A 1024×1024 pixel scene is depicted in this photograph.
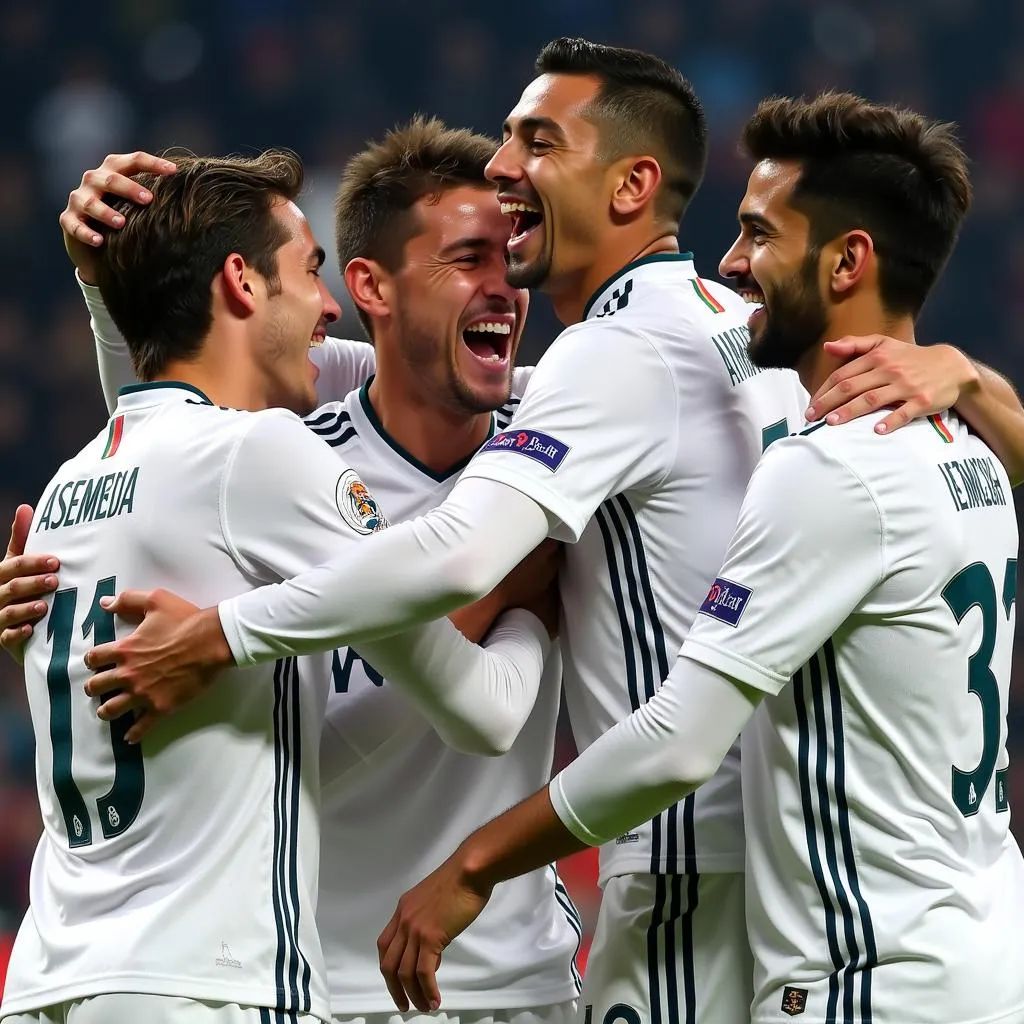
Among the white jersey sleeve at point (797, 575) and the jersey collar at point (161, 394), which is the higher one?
the jersey collar at point (161, 394)

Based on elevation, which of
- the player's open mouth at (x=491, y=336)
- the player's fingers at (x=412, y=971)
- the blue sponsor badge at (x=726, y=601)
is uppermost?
the player's open mouth at (x=491, y=336)

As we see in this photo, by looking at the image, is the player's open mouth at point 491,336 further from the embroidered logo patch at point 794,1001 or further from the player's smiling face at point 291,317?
the embroidered logo patch at point 794,1001

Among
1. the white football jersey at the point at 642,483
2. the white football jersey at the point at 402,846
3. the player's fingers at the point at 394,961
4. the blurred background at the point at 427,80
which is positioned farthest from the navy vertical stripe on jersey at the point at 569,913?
the blurred background at the point at 427,80

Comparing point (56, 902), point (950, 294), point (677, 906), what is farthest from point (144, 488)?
point (950, 294)

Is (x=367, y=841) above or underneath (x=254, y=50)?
underneath

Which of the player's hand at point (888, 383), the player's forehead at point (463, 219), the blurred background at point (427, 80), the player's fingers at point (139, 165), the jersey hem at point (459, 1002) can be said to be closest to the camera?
the player's hand at point (888, 383)

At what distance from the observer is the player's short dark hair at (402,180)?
3.52 metres

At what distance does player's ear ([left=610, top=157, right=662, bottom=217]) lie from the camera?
307 centimetres

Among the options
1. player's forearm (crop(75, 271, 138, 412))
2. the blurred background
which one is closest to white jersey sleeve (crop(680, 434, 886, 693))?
player's forearm (crop(75, 271, 138, 412))

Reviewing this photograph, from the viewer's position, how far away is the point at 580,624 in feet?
9.36

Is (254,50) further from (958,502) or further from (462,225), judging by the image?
(958,502)

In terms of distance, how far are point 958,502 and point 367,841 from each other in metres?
1.33

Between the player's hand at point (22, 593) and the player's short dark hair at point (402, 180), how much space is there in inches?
48.1

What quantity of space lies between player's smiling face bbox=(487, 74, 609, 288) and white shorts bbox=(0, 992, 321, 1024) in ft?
4.99
